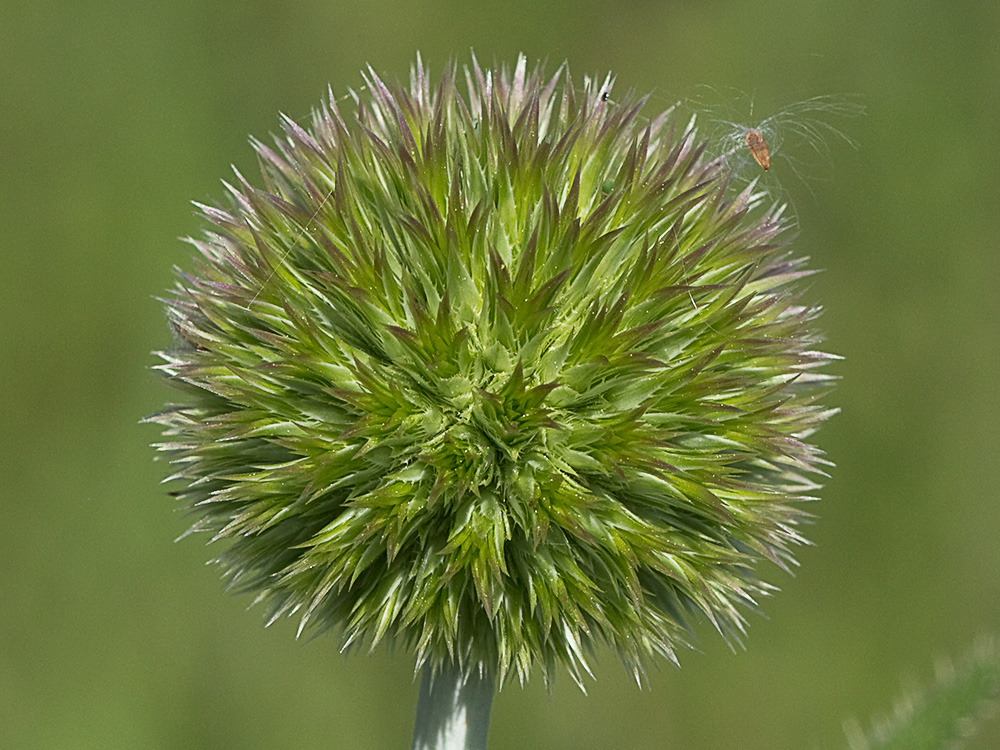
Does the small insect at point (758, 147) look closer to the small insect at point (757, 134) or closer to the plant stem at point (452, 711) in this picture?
the small insect at point (757, 134)

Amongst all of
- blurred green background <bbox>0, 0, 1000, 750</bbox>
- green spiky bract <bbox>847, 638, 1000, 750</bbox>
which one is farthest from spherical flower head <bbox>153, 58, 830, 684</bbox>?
blurred green background <bbox>0, 0, 1000, 750</bbox>

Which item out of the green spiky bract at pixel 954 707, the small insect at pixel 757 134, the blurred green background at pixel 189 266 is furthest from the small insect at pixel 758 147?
the blurred green background at pixel 189 266

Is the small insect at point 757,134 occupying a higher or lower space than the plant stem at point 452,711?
higher

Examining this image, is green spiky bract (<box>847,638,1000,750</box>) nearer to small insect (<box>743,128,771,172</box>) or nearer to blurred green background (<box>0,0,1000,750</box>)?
small insect (<box>743,128,771,172</box>)

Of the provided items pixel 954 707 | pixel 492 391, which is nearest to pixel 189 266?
pixel 492 391

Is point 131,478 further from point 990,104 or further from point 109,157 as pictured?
point 990,104
